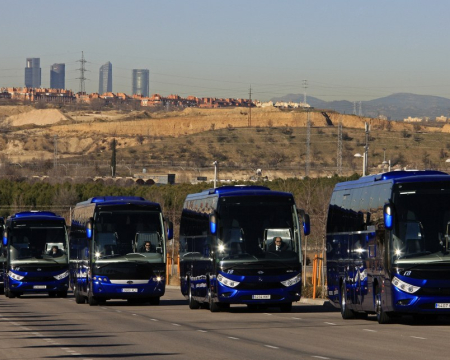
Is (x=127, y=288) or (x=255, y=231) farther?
(x=127, y=288)

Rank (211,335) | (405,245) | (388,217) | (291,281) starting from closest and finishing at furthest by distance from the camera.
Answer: (211,335), (388,217), (405,245), (291,281)

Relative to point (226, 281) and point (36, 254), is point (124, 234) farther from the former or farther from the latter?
point (36, 254)

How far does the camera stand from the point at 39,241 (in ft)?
141

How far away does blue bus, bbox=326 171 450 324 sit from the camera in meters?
23.5

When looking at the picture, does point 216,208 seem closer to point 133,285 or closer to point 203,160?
point 133,285

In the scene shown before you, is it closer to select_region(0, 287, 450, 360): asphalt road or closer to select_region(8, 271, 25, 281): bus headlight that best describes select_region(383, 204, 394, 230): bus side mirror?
select_region(0, 287, 450, 360): asphalt road

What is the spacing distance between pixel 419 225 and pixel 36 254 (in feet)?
73.3

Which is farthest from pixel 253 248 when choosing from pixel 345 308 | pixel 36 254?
pixel 36 254

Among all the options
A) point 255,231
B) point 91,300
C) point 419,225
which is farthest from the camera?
point 91,300

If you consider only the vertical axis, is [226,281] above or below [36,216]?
below

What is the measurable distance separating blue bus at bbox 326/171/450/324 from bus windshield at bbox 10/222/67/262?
771 inches

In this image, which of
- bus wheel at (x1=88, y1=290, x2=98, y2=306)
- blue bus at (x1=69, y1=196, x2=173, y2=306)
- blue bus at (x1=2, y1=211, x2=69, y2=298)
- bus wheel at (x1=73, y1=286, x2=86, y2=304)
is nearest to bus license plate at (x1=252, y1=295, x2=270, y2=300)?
blue bus at (x1=69, y1=196, x2=173, y2=306)

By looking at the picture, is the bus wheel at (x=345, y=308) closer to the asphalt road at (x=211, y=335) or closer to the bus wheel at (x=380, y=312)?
the asphalt road at (x=211, y=335)

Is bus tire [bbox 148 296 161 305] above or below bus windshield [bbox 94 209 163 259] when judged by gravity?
below
